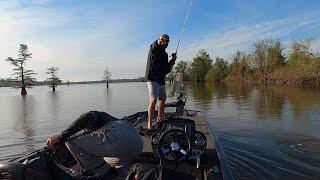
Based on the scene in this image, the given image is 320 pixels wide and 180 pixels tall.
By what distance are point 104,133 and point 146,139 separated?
2.58 metres

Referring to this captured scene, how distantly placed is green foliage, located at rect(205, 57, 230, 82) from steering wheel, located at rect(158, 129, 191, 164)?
9343 cm

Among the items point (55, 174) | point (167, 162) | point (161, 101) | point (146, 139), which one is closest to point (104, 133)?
point (55, 174)

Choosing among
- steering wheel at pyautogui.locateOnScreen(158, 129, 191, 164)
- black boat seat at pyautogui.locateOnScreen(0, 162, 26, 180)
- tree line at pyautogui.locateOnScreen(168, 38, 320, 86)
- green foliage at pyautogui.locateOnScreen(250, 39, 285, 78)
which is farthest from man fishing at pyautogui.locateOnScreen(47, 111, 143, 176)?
green foliage at pyautogui.locateOnScreen(250, 39, 285, 78)

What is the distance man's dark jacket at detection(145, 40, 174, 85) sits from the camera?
8305mm

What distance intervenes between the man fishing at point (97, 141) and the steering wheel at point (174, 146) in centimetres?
68

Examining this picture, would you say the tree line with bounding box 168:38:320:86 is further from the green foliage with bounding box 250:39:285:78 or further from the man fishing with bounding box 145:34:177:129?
the man fishing with bounding box 145:34:177:129

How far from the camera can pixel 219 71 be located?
98250 millimetres

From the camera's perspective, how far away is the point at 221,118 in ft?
→ 51.3

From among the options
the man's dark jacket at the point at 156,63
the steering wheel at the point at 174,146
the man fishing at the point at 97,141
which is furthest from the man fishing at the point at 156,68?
the man fishing at the point at 97,141

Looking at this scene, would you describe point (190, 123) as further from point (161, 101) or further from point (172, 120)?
point (161, 101)

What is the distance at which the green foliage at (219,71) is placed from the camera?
9812cm

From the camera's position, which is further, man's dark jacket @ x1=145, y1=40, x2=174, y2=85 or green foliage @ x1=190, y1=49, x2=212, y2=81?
green foliage @ x1=190, y1=49, x2=212, y2=81

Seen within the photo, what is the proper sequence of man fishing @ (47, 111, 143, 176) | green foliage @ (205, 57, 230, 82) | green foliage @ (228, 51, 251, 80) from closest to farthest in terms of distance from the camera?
1. man fishing @ (47, 111, 143, 176)
2. green foliage @ (228, 51, 251, 80)
3. green foliage @ (205, 57, 230, 82)

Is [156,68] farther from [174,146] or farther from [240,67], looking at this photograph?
[240,67]
